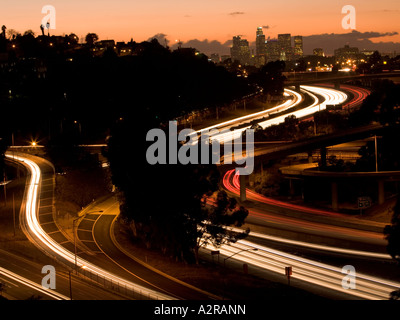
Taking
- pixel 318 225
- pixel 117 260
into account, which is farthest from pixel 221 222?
pixel 318 225

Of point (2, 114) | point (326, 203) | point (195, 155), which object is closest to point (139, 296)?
point (195, 155)

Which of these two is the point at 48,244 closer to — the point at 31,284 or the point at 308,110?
the point at 31,284

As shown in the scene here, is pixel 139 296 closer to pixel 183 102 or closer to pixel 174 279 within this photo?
pixel 174 279

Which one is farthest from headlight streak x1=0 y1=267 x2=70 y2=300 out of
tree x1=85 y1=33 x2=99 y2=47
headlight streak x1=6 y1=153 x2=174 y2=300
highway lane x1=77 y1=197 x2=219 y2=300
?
tree x1=85 y1=33 x2=99 y2=47

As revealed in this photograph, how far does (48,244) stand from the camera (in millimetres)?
26766

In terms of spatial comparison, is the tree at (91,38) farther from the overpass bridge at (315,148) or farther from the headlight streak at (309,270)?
the headlight streak at (309,270)

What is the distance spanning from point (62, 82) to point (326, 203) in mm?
43746

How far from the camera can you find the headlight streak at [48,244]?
20.6 m

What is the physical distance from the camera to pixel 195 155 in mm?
26906

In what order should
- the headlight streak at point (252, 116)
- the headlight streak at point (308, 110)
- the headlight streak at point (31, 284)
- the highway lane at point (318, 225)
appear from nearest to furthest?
the headlight streak at point (31, 284) → the highway lane at point (318, 225) → the headlight streak at point (308, 110) → the headlight streak at point (252, 116)

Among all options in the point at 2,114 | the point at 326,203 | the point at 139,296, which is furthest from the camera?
the point at 2,114

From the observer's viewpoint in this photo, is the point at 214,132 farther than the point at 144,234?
Yes

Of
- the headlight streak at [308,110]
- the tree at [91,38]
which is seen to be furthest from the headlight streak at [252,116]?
the tree at [91,38]

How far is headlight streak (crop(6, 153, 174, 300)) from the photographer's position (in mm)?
20594
